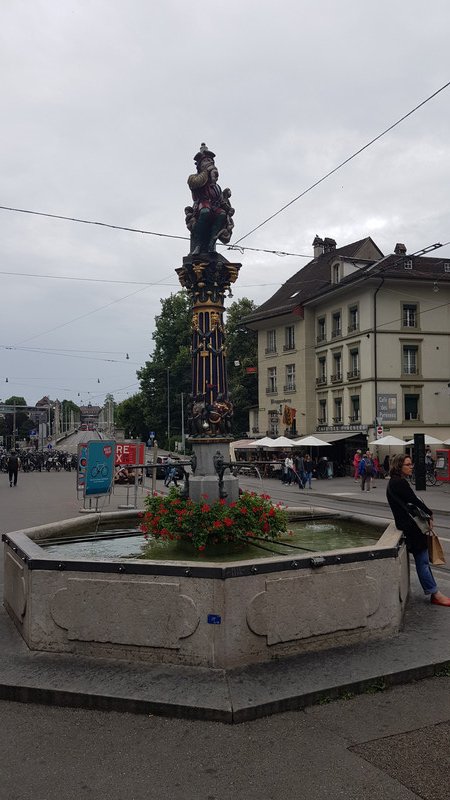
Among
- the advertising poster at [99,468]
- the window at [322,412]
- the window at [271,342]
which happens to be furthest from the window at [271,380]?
the advertising poster at [99,468]

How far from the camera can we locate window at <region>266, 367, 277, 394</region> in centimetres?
4859

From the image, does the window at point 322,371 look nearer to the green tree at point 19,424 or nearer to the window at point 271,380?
the window at point 271,380

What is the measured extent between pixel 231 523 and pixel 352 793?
307cm

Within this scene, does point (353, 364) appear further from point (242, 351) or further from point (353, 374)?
point (242, 351)

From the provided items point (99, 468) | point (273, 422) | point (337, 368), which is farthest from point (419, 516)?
point (273, 422)

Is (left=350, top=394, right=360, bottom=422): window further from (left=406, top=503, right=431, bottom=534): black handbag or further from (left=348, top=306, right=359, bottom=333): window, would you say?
(left=406, top=503, right=431, bottom=534): black handbag

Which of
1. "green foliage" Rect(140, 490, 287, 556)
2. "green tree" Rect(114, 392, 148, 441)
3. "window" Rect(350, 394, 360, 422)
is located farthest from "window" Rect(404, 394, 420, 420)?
"green tree" Rect(114, 392, 148, 441)

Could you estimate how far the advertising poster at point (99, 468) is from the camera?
55.8 feet

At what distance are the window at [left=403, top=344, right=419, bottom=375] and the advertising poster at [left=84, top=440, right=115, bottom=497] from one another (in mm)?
25750

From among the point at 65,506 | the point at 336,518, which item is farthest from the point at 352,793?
the point at 65,506

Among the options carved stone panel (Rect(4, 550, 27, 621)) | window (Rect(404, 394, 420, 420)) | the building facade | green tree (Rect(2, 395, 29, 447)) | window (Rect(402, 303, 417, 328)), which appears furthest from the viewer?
green tree (Rect(2, 395, 29, 447))

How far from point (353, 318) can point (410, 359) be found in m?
4.45

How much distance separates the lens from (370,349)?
37.8 m

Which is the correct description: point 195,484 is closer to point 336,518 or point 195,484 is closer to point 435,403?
point 336,518
